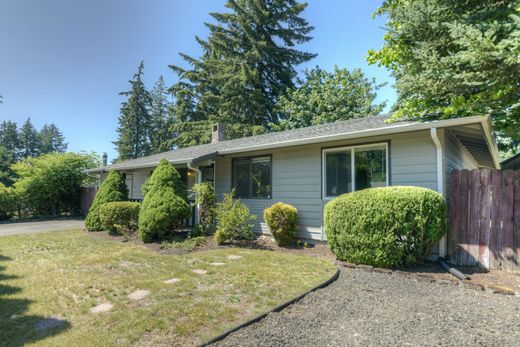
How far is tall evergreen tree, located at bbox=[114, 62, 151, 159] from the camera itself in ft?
118

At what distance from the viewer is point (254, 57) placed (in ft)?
75.5

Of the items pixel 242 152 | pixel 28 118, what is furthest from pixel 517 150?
pixel 28 118

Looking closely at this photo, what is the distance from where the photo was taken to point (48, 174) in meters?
16.3

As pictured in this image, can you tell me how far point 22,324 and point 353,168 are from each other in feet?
21.0

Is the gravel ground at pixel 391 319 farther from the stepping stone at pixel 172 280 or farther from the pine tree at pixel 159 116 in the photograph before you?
the pine tree at pixel 159 116

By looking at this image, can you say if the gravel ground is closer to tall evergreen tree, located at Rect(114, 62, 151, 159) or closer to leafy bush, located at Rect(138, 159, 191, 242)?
leafy bush, located at Rect(138, 159, 191, 242)

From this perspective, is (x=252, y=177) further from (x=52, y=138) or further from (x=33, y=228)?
(x=52, y=138)

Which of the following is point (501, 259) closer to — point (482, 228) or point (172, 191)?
point (482, 228)

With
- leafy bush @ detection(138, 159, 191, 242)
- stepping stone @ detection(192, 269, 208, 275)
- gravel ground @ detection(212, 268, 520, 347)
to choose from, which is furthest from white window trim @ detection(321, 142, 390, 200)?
leafy bush @ detection(138, 159, 191, 242)

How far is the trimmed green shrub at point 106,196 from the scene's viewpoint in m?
10.7

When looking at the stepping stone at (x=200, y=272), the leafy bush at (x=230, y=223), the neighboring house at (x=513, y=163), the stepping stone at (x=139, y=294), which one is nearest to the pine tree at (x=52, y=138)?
the leafy bush at (x=230, y=223)

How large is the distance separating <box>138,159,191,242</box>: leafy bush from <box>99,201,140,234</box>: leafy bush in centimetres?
163

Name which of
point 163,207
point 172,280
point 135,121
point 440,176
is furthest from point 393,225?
point 135,121

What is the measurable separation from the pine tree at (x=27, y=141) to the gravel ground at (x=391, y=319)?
64747 millimetres
